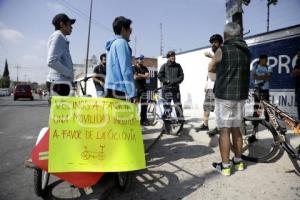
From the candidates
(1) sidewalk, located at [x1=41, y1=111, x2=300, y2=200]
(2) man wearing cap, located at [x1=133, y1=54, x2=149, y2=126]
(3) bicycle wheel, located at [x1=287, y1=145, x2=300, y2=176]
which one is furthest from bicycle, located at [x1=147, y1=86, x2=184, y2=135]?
(3) bicycle wheel, located at [x1=287, y1=145, x2=300, y2=176]

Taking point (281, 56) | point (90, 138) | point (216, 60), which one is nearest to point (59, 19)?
point (90, 138)

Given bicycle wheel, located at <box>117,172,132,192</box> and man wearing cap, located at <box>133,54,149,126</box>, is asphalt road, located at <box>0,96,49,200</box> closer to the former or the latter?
bicycle wheel, located at <box>117,172,132,192</box>

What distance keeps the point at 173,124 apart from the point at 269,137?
2518 millimetres

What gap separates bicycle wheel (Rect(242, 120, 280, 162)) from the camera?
165 inches

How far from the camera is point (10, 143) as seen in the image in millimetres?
6035

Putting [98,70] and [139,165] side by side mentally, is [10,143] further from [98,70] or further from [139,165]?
[139,165]

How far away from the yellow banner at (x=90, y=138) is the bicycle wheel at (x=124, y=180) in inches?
12.6

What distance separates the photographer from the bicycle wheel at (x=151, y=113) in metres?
7.45

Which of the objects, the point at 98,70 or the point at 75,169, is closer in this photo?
the point at 75,169

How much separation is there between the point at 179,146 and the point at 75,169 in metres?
2.94

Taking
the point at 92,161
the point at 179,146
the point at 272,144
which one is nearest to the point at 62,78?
the point at 92,161

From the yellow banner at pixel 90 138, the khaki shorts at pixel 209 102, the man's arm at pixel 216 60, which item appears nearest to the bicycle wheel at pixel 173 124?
the khaki shorts at pixel 209 102

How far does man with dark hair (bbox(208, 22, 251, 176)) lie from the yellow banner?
1.34 metres

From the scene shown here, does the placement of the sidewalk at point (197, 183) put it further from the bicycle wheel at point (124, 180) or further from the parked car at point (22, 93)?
the parked car at point (22, 93)
